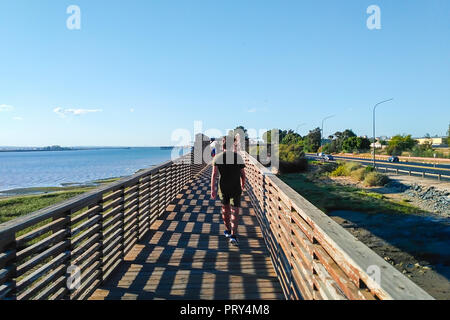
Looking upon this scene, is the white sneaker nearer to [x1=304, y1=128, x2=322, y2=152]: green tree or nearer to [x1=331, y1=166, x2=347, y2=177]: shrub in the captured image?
[x1=331, y1=166, x2=347, y2=177]: shrub

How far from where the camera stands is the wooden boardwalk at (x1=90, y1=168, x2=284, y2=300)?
3473 mm

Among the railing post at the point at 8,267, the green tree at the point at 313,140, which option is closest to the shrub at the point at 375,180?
the railing post at the point at 8,267

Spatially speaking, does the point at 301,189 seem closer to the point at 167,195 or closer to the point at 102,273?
the point at 167,195

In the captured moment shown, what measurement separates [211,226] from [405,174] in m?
29.2

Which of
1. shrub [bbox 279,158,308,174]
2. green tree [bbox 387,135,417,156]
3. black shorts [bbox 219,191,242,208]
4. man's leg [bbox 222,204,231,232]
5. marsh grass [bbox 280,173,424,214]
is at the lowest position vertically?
marsh grass [bbox 280,173,424,214]

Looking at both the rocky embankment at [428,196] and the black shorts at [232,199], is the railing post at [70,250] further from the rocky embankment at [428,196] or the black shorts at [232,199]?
the rocky embankment at [428,196]

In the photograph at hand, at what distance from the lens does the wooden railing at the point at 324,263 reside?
1.40 m

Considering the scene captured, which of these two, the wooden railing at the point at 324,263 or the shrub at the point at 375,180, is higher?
the wooden railing at the point at 324,263

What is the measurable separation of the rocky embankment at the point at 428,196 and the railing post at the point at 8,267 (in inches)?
790

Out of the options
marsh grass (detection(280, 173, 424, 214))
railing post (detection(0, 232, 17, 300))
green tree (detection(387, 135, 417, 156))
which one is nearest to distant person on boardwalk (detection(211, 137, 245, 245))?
railing post (detection(0, 232, 17, 300))

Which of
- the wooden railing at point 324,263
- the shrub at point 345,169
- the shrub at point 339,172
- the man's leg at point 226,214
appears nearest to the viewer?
the wooden railing at point 324,263

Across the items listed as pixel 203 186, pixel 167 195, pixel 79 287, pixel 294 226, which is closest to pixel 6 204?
pixel 203 186

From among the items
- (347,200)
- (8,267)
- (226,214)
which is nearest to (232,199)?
(226,214)

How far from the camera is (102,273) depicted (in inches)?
142
